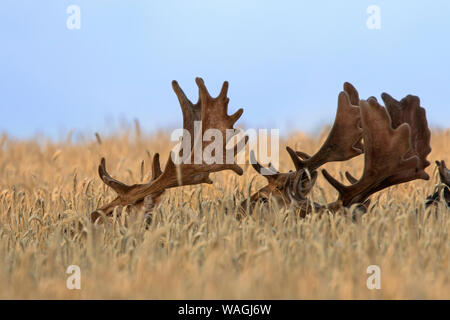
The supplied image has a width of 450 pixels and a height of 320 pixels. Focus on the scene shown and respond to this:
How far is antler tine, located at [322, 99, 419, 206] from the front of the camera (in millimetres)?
5934

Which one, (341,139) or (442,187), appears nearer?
(341,139)

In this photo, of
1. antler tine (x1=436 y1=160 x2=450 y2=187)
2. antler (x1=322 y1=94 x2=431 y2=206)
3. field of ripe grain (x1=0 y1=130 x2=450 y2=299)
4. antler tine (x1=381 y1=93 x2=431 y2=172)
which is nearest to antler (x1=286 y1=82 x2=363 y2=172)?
antler (x1=322 y1=94 x2=431 y2=206)

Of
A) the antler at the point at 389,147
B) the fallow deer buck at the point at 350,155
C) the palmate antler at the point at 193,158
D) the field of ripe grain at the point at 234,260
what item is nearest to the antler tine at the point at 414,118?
the antler at the point at 389,147

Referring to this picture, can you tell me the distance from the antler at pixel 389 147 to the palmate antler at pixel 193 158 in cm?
90

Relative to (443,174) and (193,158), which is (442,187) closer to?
(443,174)

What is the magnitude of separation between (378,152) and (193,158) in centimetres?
160

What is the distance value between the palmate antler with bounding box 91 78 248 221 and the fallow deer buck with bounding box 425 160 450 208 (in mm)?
2005

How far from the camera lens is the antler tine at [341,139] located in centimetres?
628

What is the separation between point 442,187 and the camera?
23.1ft

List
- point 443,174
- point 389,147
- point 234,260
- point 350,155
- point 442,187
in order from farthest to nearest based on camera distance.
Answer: point 442,187, point 443,174, point 350,155, point 389,147, point 234,260

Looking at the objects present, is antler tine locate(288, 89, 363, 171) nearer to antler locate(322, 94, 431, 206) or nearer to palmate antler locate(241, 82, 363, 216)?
palmate antler locate(241, 82, 363, 216)

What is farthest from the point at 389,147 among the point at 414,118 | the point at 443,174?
the point at 443,174

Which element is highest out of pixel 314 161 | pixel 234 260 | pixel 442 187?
pixel 314 161
